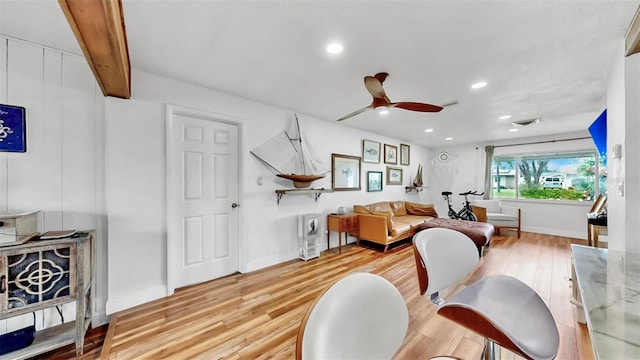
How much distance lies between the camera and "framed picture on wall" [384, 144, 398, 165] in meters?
5.48

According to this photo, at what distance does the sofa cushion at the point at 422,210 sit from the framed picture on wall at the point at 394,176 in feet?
2.06

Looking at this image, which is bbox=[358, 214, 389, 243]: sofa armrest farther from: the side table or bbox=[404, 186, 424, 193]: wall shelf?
bbox=[404, 186, 424, 193]: wall shelf

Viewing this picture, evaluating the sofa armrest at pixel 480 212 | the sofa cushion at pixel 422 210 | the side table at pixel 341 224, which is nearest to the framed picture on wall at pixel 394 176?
the sofa cushion at pixel 422 210

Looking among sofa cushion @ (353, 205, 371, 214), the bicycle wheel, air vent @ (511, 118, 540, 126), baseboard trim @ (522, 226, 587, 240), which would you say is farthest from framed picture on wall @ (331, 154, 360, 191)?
baseboard trim @ (522, 226, 587, 240)

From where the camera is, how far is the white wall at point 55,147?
1.80 m

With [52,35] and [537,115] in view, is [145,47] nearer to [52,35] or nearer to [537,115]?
[52,35]

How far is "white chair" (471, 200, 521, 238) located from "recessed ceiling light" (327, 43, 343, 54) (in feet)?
16.6

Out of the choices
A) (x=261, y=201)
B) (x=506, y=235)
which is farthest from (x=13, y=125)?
(x=506, y=235)

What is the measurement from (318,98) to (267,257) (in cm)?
231

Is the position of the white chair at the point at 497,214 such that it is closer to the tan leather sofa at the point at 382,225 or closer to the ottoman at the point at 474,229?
the tan leather sofa at the point at 382,225

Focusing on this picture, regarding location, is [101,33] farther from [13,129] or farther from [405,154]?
[405,154]

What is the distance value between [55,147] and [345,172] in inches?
146

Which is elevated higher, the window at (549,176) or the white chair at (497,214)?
the window at (549,176)

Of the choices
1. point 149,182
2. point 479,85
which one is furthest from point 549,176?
point 149,182
